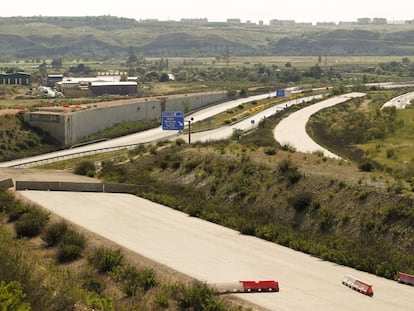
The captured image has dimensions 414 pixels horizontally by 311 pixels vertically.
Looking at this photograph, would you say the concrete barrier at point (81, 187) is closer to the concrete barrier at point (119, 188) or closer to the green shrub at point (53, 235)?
the concrete barrier at point (119, 188)

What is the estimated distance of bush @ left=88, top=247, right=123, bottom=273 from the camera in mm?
35406

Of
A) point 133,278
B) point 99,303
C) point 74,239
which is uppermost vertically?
point 99,303

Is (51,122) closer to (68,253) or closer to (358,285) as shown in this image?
(68,253)

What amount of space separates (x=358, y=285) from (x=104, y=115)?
249 feet

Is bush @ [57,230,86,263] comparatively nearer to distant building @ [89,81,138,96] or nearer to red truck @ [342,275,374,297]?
red truck @ [342,275,374,297]

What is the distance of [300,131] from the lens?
9675 centimetres

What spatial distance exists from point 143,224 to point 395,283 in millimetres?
18326

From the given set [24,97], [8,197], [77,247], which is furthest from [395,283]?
[24,97]

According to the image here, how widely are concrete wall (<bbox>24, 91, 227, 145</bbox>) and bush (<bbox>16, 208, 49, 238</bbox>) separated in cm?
4798

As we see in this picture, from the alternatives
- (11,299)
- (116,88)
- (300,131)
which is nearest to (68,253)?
(11,299)

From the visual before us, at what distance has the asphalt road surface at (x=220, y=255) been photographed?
32.2 m

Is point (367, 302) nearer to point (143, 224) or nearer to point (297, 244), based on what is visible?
point (297, 244)

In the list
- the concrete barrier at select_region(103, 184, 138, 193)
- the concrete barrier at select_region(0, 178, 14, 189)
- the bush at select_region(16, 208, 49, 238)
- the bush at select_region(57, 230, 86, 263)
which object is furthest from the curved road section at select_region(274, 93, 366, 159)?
the bush at select_region(57, 230, 86, 263)

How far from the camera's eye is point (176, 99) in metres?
131
